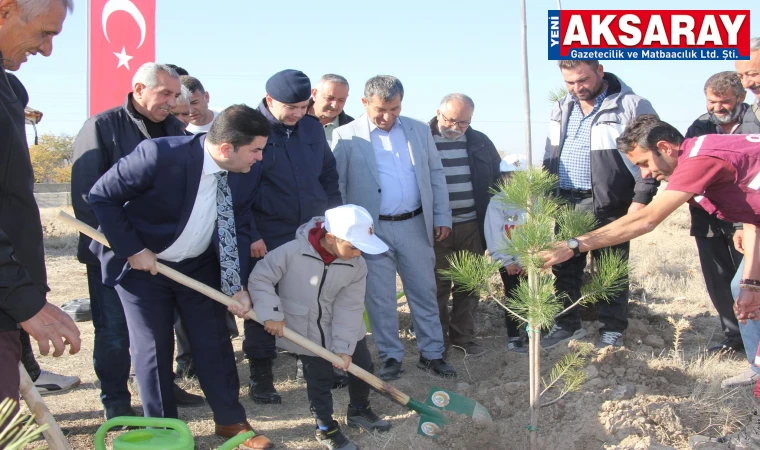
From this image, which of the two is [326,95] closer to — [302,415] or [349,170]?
[349,170]

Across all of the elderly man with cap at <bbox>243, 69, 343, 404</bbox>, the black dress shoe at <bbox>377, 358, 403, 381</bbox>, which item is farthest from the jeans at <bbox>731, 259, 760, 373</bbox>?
the elderly man with cap at <bbox>243, 69, 343, 404</bbox>

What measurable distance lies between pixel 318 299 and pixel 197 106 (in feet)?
7.71

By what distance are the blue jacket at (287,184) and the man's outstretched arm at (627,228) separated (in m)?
1.65

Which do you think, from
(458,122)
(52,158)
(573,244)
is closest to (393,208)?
(458,122)

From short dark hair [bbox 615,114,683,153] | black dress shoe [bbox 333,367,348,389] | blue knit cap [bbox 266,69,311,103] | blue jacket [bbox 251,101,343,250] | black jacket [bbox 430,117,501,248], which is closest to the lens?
short dark hair [bbox 615,114,683,153]

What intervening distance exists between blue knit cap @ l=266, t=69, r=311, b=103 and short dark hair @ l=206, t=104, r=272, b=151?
90cm

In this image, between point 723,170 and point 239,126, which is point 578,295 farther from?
point 239,126

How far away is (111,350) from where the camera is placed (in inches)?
149

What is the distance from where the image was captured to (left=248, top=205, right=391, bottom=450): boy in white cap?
3459mm

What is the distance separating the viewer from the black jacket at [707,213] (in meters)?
4.72

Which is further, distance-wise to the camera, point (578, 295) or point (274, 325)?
point (578, 295)

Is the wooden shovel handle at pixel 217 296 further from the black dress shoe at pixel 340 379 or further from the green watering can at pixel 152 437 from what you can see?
the black dress shoe at pixel 340 379

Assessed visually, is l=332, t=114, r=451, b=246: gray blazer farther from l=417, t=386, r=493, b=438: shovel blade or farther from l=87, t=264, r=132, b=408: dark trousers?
l=87, t=264, r=132, b=408: dark trousers

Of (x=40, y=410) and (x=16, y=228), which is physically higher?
(x=16, y=228)
